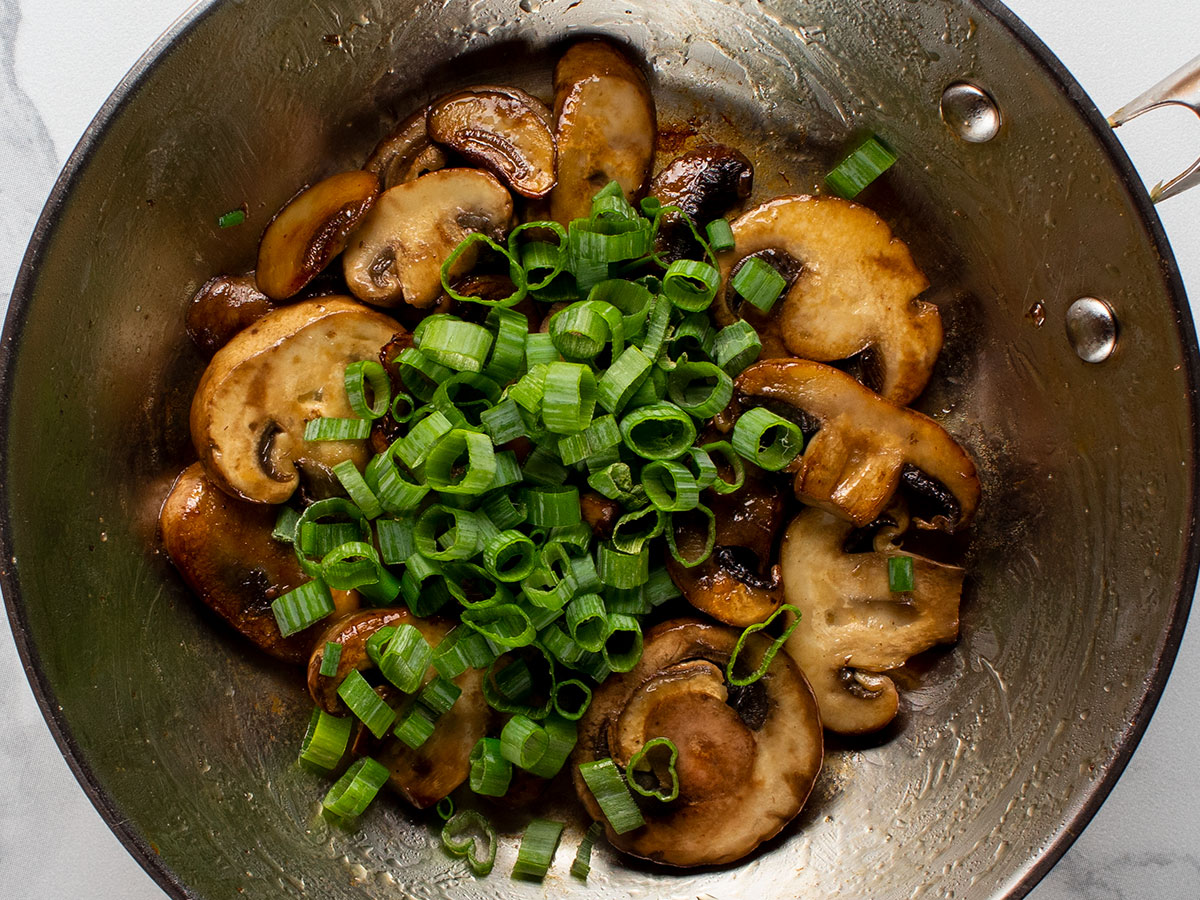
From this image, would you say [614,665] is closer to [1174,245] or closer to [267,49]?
[267,49]

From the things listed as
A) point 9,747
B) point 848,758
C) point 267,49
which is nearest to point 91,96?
point 267,49

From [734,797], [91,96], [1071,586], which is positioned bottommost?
[734,797]

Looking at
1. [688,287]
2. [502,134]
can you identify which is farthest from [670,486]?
[502,134]

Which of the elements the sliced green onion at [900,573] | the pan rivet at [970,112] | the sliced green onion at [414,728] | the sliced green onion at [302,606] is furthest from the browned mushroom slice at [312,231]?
the sliced green onion at [900,573]

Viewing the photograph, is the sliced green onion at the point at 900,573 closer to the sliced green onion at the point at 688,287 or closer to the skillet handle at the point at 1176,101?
the sliced green onion at the point at 688,287

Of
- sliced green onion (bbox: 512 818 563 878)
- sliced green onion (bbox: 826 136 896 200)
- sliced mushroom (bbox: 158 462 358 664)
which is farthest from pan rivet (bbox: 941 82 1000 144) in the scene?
sliced green onion (bbox: 512 818 563 878)

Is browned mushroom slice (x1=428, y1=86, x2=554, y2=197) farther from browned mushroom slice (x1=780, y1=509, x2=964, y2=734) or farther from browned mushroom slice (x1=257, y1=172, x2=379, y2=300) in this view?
browned mushroom slice (x1=780, y1=509, x2=964, y2=734)
